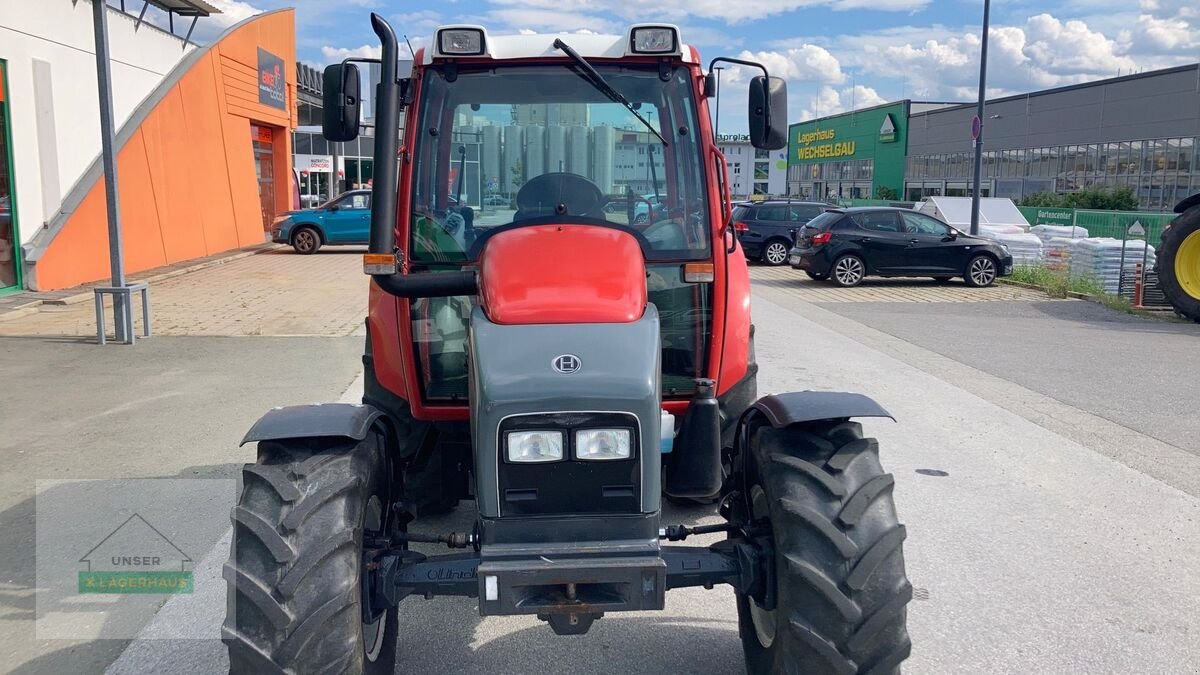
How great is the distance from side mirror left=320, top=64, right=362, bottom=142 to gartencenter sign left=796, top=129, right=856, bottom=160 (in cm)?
6739

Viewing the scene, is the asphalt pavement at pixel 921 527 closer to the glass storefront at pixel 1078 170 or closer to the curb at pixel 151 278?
the curb at pixel 151 278

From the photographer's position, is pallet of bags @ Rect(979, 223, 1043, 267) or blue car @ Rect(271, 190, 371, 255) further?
blue car @ Rect(271, 190, 371, 255)

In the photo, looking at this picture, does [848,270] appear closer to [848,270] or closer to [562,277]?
[848,270]

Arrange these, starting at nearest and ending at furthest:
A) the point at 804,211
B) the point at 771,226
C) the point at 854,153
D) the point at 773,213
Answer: the point at 771,226 → the point at 773,213 → the point at 804,211 → the point at 854,153

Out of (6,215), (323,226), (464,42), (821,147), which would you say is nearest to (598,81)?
(464,42)

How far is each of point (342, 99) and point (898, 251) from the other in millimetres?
16995

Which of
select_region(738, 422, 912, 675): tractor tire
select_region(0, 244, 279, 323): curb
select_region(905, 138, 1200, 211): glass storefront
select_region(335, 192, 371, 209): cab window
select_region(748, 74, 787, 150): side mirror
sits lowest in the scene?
select_region(0, 244, 279, 323): curb

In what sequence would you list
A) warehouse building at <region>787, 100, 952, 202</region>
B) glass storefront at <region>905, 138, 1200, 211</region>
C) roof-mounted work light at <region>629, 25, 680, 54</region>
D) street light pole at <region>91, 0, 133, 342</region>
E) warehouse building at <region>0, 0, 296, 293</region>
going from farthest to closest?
warehouse building at <region>787, 100, 952, 202</region>
glass storefront at <region>905, 138, 1200, 211</region>
warehouse building at <region>0, 0, 296, 293</region>
street light pole at <region>91, 0, 133, 342</region>
roof-mounted work light at <region>629, 25, 680, 54</region>

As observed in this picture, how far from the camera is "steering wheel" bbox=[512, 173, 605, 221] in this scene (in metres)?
4.23

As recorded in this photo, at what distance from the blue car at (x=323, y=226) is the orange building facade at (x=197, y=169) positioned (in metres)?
1.15

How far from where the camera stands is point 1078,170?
149 ft

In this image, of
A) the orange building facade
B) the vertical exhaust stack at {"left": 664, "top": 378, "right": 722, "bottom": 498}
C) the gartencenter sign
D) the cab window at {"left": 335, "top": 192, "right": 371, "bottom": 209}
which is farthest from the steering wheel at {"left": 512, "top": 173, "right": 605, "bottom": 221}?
the gartencenter sign

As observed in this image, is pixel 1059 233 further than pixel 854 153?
No

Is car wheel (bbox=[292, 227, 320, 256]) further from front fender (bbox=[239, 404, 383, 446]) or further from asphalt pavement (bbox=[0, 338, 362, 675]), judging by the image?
front fender (bbox=[239, 404, 383, 446])
